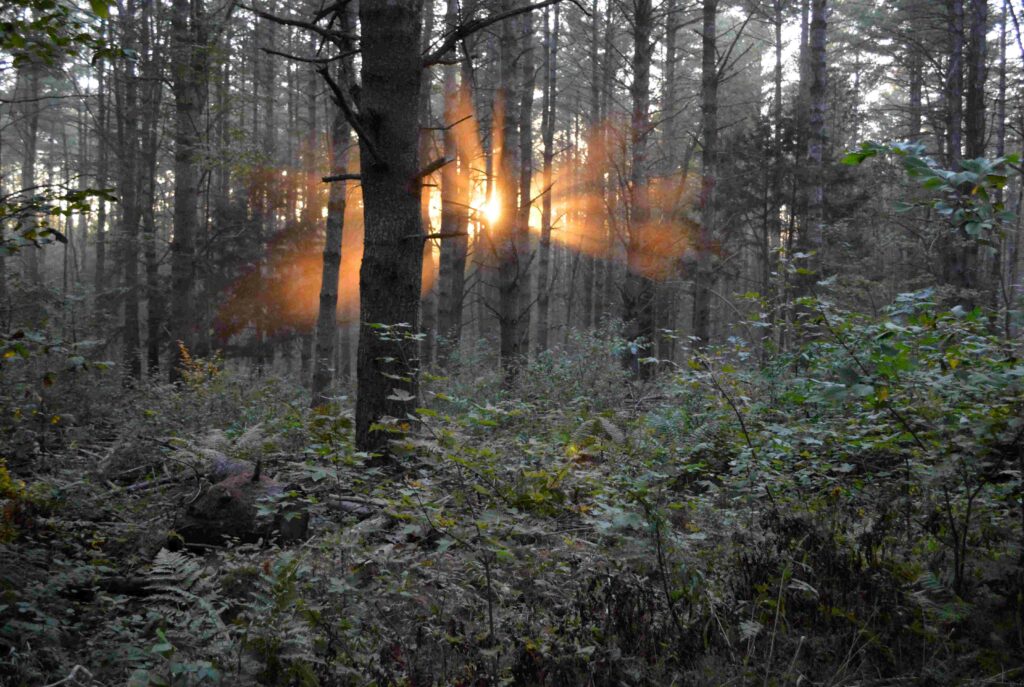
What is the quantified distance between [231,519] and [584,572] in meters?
2.59

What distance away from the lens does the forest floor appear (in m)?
2.84

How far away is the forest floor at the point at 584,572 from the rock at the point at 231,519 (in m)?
0.07

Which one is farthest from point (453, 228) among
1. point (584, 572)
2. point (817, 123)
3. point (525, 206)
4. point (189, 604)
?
point (584, 572)

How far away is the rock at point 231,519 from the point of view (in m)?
4.56

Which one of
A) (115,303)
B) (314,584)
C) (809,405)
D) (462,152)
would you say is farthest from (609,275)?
(314,584)

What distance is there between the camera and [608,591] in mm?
3199

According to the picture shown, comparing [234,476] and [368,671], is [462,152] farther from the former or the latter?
[368,671]

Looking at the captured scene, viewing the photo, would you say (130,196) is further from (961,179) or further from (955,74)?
(955,74)

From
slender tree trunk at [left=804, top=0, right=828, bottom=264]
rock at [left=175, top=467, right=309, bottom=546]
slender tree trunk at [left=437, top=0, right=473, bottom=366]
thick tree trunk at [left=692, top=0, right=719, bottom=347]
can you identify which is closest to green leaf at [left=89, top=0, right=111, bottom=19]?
rock at [left=175, top=467, right=309, bottom=546]

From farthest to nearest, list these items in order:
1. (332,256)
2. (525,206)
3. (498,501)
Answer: (525,206), (332,256), (498,501)

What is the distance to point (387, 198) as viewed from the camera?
5.61m

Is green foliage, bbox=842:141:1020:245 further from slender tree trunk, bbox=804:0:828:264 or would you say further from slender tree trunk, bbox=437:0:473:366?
slender tree trunk, bbox=437:0:473:366

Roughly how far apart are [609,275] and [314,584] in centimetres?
2329

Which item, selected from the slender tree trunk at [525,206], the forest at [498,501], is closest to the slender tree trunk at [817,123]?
the slender tree trunk at [525,206]
